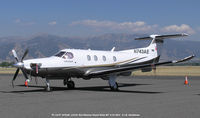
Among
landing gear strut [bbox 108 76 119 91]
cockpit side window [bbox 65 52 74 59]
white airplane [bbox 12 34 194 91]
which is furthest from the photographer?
landing gear strut [bbox 108 76 119 91]

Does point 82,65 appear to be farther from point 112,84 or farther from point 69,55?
point 112,84

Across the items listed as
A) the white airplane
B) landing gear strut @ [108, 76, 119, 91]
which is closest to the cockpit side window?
the white airplane

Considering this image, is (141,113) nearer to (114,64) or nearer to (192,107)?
(192,107)

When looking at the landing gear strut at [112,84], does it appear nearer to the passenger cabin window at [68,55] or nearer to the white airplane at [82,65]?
the white airplane at [82,65]

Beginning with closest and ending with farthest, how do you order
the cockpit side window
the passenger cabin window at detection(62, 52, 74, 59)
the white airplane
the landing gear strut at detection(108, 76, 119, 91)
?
the white airplane < the passenger cabin window at detection(62, 52, 74, 59) < the cockpit side window < the landing gear strut at detection(108, 76, 119, 91)

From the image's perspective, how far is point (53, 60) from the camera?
798 inches

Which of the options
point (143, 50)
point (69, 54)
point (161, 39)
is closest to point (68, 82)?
point (69, 54)

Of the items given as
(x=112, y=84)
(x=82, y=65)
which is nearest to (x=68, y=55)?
(x=82, y=65)

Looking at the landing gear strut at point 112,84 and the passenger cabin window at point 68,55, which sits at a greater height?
the passenger cabin window at point 68,55

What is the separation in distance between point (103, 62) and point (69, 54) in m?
2.96

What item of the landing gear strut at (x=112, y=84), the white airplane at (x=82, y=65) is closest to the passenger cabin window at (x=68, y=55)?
the white airplane at (x=82, y=65)

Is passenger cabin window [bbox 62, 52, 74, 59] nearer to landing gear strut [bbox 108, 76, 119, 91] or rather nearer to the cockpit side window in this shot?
the cockpit side window

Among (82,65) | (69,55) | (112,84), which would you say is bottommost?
(112,84)

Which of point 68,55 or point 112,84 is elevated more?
point 68,55
